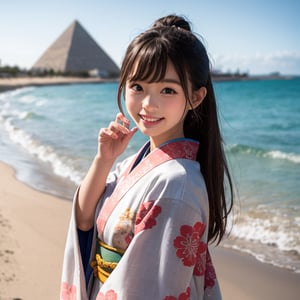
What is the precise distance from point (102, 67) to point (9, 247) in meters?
103

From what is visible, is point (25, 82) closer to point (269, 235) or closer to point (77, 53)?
point (77, 53)

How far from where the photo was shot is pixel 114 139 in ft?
4.61

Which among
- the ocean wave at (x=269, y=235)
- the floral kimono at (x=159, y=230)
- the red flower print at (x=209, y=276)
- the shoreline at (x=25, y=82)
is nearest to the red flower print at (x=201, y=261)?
the floral kimono at (x=159, y=230)

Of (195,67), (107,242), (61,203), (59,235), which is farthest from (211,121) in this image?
(61,203)

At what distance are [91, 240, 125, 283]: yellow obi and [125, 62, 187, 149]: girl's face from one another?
36cm

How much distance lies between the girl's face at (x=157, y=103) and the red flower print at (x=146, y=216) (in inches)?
9.1

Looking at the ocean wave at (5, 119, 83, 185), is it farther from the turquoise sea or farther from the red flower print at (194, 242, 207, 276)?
the red flower print at (194, 242, 207, 276)

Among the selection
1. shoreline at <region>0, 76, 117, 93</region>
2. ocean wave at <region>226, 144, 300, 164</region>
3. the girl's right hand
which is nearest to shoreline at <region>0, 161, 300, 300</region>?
the girl's right hand

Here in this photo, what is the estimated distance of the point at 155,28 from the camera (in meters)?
1.27

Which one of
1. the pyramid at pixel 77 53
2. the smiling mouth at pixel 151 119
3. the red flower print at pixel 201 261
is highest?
the pyramid at pixel 77 53

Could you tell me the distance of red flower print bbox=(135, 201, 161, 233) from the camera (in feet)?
3.68

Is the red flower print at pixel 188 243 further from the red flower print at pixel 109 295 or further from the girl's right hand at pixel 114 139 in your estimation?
the girl's right hand at pixel 114 139

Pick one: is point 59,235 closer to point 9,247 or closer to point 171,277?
point 9,247

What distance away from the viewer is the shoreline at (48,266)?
98.5 inches
